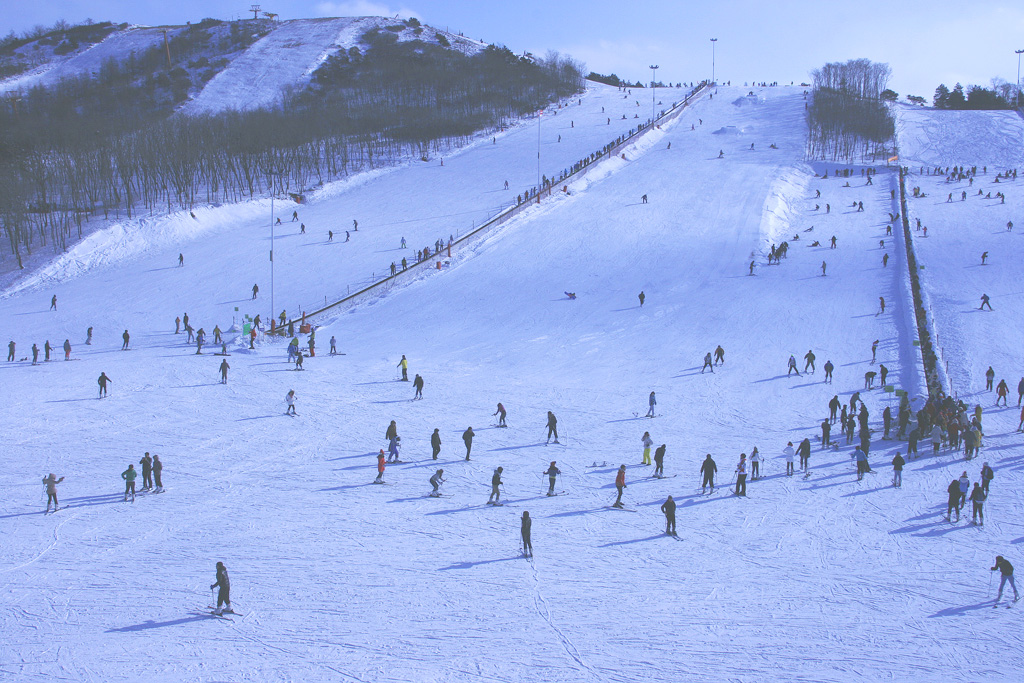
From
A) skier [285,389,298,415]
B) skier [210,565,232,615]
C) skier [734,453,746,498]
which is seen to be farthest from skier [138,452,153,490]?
skier [734,453,746,498]

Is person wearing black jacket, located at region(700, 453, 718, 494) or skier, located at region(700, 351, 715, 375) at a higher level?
skier, located at region(700, 351, 715, 375)

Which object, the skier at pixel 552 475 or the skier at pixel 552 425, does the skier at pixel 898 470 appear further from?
the skier at pixel 552 425

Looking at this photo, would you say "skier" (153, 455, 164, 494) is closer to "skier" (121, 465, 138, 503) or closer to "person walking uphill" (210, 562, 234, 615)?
"skier" (121, 465, 138, 503)

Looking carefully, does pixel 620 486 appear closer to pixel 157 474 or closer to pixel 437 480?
pixel 437 480

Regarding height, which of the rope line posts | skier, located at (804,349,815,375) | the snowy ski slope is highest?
the rope line posts

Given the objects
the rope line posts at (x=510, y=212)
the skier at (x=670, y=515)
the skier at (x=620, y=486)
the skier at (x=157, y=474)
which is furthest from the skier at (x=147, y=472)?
the rope line posts at (x=510, y=212)

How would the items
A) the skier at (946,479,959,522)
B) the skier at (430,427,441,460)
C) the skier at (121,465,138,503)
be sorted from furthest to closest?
the skier at (430,427,441,460) → the skier at (121,465,138,503) → the skier at (946,479,959,522)

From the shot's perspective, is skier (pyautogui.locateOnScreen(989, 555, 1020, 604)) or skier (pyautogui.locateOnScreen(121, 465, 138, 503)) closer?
skier (pyautogui.locateOnScreen(989, 555, 1020, 604))
